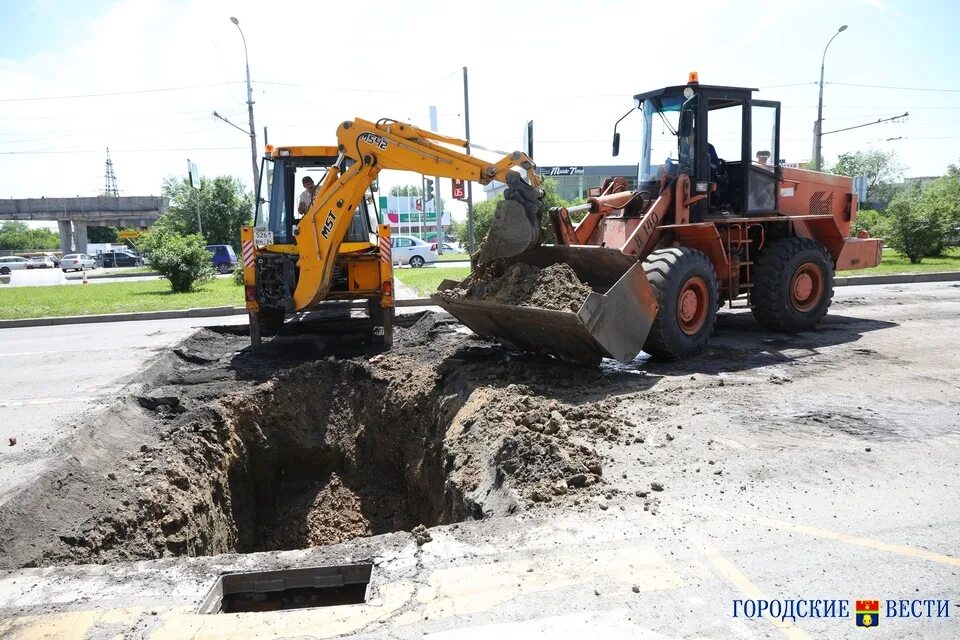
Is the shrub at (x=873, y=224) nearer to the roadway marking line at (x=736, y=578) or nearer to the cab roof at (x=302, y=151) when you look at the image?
the cab roof at (x=302, y=151)

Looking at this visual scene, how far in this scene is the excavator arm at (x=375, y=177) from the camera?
8.06 meters

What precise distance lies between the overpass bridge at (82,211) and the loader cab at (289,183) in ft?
182

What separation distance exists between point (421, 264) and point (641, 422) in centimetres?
2864

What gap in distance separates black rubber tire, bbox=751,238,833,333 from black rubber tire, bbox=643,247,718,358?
1.48 meters

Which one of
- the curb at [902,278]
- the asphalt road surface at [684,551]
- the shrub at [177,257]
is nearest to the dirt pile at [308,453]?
the asphalt road surface at [684,551]

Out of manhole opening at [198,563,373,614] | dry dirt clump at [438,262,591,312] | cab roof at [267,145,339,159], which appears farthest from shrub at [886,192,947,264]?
manhole opening at [198,563,373,614]

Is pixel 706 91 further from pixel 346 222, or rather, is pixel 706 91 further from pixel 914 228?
pixel 914 228

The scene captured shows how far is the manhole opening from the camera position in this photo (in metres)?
3.93

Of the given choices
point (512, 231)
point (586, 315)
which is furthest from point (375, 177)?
point (586, 315)

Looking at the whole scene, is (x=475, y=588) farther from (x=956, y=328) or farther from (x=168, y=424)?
(x=956, y=328)

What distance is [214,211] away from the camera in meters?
47.9

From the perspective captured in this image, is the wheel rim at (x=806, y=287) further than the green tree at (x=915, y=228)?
No

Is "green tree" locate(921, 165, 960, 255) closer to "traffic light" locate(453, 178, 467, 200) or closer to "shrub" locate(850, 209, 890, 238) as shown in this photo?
"shrub" locate(850, 209, 890, 238)

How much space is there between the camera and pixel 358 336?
11.1 m
